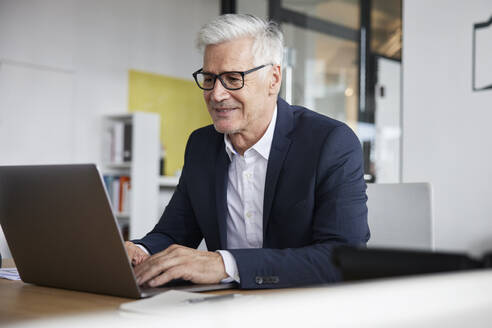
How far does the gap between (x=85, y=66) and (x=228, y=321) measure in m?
5.49

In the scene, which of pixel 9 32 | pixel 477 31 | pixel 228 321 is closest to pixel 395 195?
pixel 228 321

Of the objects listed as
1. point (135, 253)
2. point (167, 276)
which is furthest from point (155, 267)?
point (135, 253)

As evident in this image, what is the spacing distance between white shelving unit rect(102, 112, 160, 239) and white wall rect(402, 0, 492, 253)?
8.83ft

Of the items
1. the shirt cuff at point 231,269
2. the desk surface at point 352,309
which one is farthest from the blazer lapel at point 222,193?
the desk surface at point 352,309

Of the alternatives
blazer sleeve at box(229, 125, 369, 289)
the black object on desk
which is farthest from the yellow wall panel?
the black object on desk

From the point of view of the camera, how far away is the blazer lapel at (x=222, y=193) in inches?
59.2

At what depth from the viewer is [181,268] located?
1026 mm

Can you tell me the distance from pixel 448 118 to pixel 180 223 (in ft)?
7.10

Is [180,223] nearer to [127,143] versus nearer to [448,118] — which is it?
[448,118]

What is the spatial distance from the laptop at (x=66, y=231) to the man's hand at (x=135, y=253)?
0.24m

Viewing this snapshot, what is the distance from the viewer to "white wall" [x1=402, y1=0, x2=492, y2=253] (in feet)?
10.2

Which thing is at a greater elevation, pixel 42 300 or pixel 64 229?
pixel 64 229

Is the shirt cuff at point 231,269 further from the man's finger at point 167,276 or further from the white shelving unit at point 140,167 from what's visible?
the white shelving unit at point 140,167

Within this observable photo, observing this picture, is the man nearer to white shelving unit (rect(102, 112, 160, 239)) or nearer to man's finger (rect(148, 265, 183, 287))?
man's finger (rect(148, 265, 183, 287))
